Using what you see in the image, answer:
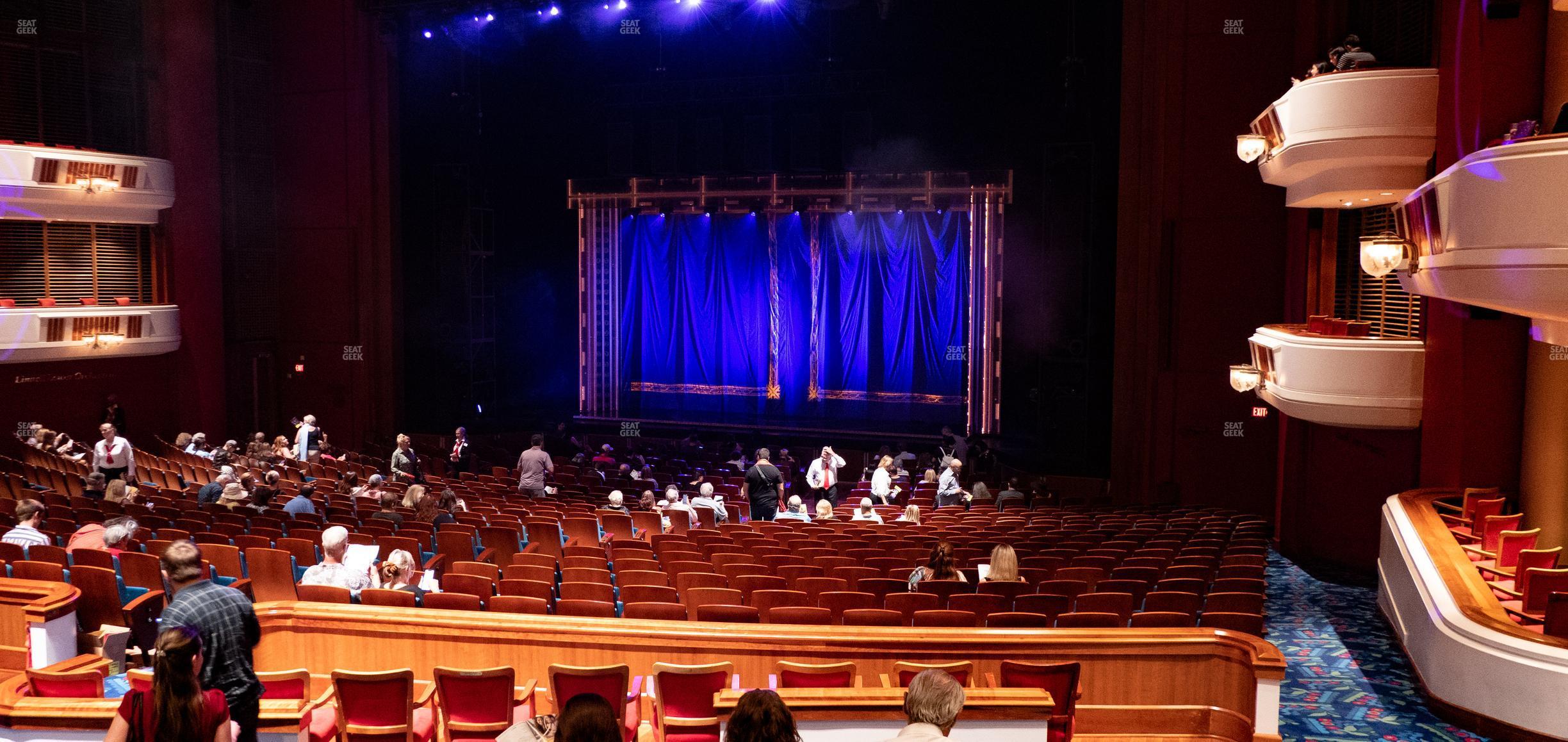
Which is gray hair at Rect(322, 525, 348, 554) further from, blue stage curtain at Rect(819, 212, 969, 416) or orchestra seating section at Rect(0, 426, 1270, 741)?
blue stage curtain at Rect(819, 212, 969, 416)

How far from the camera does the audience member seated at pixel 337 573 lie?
6.72 meters

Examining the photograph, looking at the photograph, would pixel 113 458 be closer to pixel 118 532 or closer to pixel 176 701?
pixel 118 532

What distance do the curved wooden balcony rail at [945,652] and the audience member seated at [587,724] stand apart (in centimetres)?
262

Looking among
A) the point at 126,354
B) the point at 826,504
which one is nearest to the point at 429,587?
the point at 826,504

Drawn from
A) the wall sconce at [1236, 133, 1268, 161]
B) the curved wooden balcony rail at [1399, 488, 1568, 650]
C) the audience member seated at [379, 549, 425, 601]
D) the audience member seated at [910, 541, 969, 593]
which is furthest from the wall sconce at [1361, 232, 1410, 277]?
the audience member seated at [379, 549, 425, 601]

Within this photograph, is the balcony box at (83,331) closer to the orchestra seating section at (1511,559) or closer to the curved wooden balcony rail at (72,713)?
the curved wooden balcony rail at (72,713)

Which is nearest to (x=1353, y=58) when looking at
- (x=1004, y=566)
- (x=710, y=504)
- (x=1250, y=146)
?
(x=1250, y=146)

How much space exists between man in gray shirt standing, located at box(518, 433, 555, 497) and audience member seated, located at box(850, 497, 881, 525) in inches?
140

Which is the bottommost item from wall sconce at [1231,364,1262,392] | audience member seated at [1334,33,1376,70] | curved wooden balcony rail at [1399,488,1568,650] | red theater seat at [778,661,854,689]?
curved wooden balcony rail at [1399,488,1568,650]

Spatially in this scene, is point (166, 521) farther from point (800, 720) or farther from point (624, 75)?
point (624, 75)

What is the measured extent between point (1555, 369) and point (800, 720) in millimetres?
8087

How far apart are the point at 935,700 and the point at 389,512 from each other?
7012mm

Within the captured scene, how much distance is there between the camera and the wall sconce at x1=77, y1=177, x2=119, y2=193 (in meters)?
17.0

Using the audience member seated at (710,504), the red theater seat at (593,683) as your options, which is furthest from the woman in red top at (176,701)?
→ the audience member seated at (710,504)
